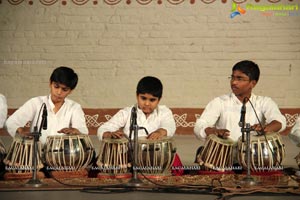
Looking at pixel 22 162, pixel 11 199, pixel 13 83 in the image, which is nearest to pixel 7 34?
pixel 13 83

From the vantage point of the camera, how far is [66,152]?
225 inches

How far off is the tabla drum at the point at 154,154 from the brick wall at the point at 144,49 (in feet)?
10.9

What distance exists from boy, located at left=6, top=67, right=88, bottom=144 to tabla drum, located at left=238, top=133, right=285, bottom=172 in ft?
4.95

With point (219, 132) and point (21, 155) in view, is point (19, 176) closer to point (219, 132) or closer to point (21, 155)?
point (21, 155)

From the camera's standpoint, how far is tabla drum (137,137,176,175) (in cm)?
564

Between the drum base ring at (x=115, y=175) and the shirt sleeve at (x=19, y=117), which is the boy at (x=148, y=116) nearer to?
the drum base ring at (x=115, y=175)

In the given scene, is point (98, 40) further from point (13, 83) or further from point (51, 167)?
point (51, 167)

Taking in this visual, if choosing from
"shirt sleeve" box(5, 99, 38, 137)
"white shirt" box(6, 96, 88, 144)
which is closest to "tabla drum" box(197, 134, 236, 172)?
"white shirt" box(6, 96, 88, 144)

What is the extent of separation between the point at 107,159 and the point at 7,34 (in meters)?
3.88

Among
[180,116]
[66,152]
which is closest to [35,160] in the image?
[66,152]

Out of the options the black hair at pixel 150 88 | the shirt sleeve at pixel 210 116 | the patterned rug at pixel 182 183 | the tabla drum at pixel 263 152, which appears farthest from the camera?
the shirt sleeve at pixel 210 116

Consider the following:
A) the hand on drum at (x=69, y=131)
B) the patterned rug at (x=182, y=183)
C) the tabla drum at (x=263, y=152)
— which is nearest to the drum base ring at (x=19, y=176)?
the patterned rug at (x=182, y=183)

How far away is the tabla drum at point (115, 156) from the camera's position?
5.77 meters

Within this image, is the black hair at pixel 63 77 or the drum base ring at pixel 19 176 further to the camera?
the black hair at pixel 63 77
